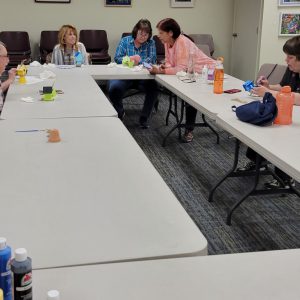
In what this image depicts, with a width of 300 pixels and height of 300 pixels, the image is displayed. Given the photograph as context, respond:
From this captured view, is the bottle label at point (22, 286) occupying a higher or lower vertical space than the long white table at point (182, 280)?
higher

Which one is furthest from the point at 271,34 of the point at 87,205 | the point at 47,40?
the point at 87,205

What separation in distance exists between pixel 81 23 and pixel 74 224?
Answer: 6.12 m

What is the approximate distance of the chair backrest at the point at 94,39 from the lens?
6.87 m

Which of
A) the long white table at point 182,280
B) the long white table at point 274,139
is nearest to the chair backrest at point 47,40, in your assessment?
the long white table at point 274,139

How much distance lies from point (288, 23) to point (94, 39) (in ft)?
9.36

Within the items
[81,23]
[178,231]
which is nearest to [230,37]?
[81,23]

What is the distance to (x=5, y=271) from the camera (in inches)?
34.6

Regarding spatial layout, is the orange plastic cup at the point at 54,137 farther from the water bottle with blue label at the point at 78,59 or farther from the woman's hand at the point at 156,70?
the water bottle with blue label at the point at 78,59

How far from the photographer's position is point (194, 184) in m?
3.50

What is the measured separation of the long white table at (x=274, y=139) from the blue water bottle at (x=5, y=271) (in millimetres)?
1234

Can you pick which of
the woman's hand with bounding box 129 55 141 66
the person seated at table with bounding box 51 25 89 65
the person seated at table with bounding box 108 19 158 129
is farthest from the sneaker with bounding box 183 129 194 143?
the person seated at table with bounding box 51 25 89 65

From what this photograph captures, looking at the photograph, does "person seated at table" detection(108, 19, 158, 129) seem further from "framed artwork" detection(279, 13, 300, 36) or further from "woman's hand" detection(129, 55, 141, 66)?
"framed artwork" detection(279, 13, 300, 36)

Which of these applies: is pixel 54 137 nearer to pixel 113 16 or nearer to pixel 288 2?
pixel 288 2

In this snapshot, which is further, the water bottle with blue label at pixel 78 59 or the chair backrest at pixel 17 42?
the chair backrest at pixel 17 42
